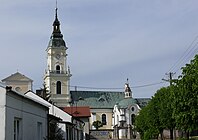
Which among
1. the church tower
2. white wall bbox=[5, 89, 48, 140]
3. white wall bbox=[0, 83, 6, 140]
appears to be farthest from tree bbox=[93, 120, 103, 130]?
white wall bbox=[0, 83, 6, 140]

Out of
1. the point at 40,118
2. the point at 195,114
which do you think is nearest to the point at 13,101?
the point at 40,118

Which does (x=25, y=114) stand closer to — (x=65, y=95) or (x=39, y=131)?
(x=39, y=131)

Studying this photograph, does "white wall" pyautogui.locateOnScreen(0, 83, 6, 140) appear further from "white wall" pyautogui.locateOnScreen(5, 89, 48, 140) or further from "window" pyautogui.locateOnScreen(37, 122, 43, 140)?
"window" pyautogui.locateOnScreen(37, 122, 43, 140)

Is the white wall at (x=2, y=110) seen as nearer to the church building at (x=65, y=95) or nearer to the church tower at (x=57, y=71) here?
the church building at (x=65, y=95)

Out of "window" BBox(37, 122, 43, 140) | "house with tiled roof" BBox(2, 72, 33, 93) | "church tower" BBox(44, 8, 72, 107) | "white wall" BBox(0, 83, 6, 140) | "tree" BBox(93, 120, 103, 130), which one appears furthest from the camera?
"church tower" BBox(44, 8, 72, 107)

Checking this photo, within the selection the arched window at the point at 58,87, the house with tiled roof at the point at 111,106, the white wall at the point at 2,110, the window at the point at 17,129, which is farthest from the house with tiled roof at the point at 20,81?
the white wall at the point at 2,110

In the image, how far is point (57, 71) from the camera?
106125 mm

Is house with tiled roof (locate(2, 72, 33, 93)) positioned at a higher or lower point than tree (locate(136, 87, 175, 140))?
higher

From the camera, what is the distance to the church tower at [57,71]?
105 meters

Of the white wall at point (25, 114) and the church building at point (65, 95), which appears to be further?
the church building at point (65, 95)

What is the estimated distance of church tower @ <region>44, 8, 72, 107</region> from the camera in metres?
105

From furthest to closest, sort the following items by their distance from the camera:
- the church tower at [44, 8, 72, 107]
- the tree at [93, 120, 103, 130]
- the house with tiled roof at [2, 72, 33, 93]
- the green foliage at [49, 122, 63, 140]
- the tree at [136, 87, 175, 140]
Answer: the church tower at [44, 8, 72, 107] < the tree at [93, 120, 103, 130] < the house with tiled roof at [2, 72, 33, 93] < the tree at [136, 87, 175, 140] < the green foliage at [49, 122, 63, 140]

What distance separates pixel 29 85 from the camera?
86.6 meters

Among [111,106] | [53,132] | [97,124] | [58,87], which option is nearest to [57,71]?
[58,87]
